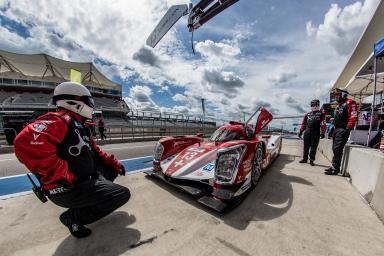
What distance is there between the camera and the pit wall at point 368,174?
2.11 m

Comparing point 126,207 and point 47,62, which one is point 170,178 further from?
point 47,62

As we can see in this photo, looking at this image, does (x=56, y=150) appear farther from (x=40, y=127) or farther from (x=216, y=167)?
(x=216, y=167)

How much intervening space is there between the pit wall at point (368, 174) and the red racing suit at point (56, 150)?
3153mm

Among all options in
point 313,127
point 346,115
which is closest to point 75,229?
point 346,115

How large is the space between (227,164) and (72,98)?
5.98ft

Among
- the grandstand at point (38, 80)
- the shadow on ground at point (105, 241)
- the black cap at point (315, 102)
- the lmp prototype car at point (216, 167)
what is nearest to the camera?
the shadow on ground at point (105, 241)

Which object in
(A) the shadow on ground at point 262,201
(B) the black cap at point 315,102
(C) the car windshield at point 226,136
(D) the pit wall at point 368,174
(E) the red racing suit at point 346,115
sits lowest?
(A) the shadow on ground at point 262,201

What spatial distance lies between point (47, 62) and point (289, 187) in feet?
151

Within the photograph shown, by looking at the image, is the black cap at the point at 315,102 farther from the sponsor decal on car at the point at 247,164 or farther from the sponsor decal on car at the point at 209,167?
the sponsor decal on car at the point at 209,167

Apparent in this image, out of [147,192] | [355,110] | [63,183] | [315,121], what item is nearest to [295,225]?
[147,192]

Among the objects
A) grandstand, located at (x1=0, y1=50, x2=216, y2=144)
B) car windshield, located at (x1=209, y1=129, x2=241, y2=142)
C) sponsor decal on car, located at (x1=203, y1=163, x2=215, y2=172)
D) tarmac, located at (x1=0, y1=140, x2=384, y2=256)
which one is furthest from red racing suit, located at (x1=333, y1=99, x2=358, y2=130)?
grandstand, located at (x1=0, y1=50, x2=216, y2=144)

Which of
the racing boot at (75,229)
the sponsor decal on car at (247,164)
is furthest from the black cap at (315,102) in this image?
the racing boot at (75,229)

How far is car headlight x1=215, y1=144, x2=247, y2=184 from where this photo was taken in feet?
7.30

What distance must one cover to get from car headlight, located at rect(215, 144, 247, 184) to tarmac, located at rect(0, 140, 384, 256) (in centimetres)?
40
